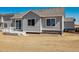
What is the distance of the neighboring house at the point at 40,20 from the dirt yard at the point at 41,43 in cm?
19

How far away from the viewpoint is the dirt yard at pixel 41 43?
8.69 m

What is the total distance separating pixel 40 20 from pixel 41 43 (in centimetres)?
60

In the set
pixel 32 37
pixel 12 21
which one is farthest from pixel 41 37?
pixel 12 21

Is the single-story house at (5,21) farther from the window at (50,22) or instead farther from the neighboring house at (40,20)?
the window at (50,22)

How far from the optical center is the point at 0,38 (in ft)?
28.9

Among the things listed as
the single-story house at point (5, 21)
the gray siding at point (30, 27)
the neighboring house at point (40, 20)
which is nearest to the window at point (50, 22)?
the neighboring house at point (40, 20)

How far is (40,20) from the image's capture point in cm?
901

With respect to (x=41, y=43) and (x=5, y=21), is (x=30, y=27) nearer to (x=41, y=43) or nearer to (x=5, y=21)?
(x=41, y=43)

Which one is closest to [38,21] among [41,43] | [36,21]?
[36,21]

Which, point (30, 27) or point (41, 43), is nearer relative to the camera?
point (41, 43)

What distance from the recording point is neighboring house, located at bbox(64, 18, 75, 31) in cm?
871

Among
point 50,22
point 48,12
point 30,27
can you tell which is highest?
point 48,12
